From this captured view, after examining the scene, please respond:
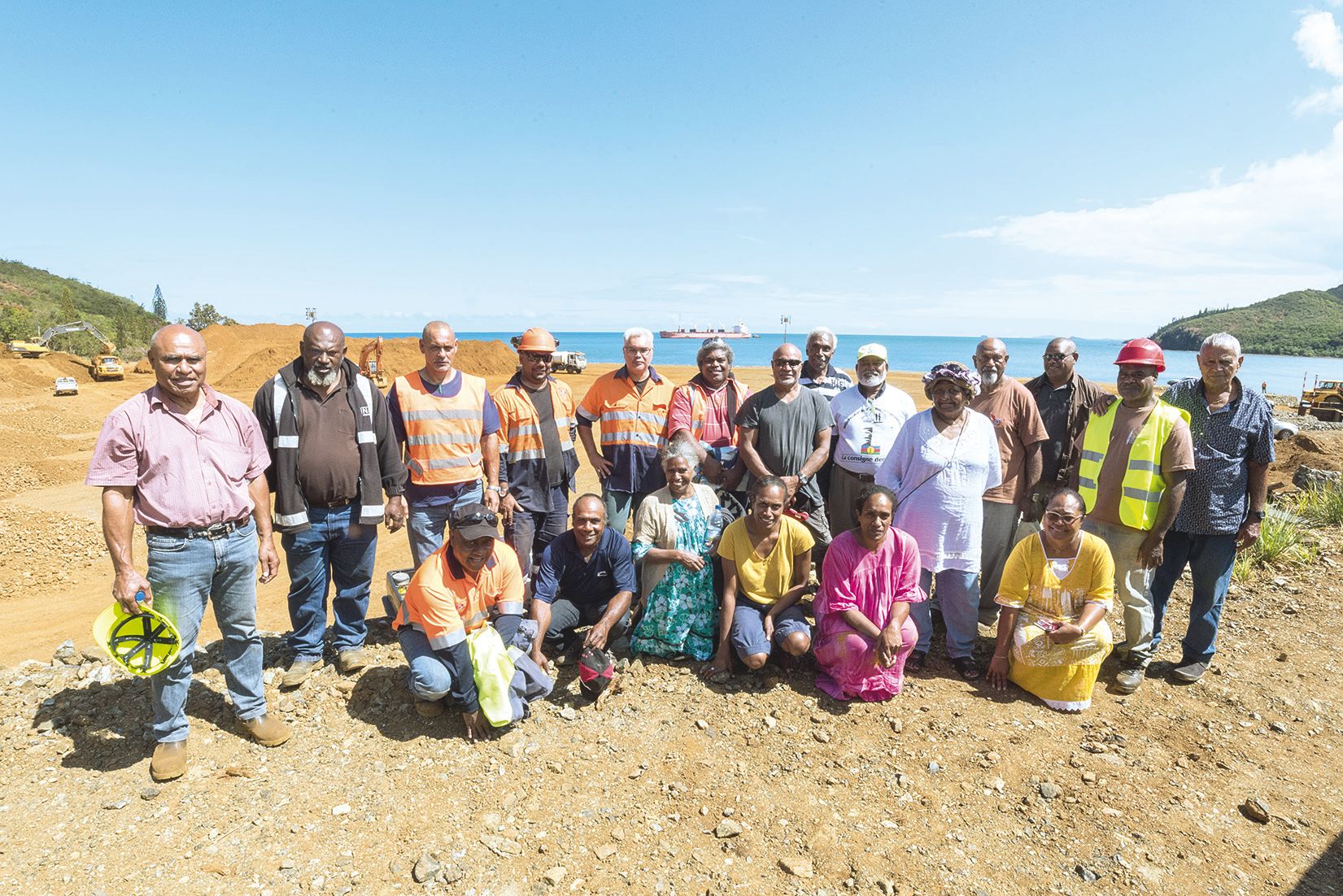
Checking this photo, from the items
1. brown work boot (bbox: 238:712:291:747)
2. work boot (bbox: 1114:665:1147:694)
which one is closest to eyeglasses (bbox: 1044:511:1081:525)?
work boot (bbox: 1114:665:1147:694)

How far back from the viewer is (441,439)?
4.45 metres

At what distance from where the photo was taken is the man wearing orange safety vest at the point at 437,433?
14.5 feet

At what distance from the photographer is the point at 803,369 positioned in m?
5.71

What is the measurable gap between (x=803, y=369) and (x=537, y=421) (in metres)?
2.29

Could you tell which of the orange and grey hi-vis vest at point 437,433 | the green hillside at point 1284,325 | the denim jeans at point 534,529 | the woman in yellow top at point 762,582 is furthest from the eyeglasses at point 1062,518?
the green hillside at point 1284,325

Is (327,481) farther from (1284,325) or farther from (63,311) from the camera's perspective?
(1284,325)

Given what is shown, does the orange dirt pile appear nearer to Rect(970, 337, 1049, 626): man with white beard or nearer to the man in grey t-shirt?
the man in grey t-shirt

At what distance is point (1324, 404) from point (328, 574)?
28.7m

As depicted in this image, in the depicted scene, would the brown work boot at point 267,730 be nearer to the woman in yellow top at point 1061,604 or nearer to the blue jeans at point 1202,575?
the woman in yellow top at point 1061,604

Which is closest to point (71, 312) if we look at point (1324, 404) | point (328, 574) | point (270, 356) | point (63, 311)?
point (63, 311)

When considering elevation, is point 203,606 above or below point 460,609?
above

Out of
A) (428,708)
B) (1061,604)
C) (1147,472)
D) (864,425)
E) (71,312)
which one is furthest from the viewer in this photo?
(71,312)

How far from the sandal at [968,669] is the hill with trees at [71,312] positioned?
1591cm

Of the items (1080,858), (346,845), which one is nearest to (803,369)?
(1080,858)
